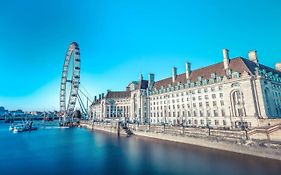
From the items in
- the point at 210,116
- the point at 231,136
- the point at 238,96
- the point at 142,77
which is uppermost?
the point at 142,77

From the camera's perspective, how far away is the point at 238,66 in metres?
52.1

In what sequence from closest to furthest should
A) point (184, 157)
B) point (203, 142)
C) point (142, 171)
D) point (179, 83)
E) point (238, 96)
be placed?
point (142, 171), point (184, 157), point (203, 142), point (238, 96), point (179, 83)

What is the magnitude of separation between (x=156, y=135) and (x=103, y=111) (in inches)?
3161

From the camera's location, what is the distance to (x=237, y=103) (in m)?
49.9

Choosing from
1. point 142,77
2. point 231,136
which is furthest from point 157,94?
point 231,136

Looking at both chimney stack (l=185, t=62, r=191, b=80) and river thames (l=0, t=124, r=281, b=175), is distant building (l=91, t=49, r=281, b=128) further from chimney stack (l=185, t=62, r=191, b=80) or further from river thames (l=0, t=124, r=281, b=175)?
river thames (l=0, t=124, r=281, b=175)

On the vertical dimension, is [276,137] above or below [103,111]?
below

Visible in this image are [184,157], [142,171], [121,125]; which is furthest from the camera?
[121,125]

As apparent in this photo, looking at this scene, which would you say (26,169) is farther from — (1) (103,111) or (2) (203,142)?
(1) (103,111)

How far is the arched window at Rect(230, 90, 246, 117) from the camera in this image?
48628mm

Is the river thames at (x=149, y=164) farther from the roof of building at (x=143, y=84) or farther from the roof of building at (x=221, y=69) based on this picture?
the roof of building at (x=143, y=84)

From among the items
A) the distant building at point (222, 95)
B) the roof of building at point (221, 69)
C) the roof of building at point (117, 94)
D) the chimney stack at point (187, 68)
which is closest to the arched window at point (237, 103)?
the distant building at point (222, 95)

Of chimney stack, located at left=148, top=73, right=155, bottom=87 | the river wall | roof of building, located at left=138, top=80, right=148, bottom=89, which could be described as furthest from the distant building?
roof of building, located at left=138, top=80, right=148, bottom=89

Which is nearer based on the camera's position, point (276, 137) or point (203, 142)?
point (276, 137)
